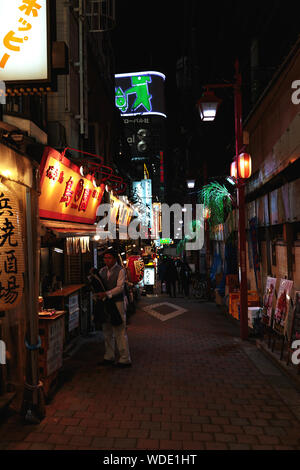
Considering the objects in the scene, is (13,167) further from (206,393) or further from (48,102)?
(48,102)

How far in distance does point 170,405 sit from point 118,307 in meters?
2.99

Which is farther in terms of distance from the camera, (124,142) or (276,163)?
(124,142)

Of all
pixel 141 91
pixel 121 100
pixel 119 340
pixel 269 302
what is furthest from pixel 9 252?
pixel 141 91

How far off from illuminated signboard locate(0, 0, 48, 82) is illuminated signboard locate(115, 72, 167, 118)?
1882 inches

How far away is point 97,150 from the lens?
1683 cm

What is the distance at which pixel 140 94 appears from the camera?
5531cm

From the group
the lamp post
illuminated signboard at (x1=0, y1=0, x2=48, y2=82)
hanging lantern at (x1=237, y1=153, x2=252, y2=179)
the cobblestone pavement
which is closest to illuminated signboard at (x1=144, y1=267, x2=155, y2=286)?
the lamp post

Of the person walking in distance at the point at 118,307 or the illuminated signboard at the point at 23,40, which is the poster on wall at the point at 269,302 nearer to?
the person walking in distance at the point at 118,307

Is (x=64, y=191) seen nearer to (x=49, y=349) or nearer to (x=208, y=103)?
(x=49, y=349)

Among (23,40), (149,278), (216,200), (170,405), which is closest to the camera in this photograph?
(23,40)

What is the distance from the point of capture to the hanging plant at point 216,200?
16.4m
